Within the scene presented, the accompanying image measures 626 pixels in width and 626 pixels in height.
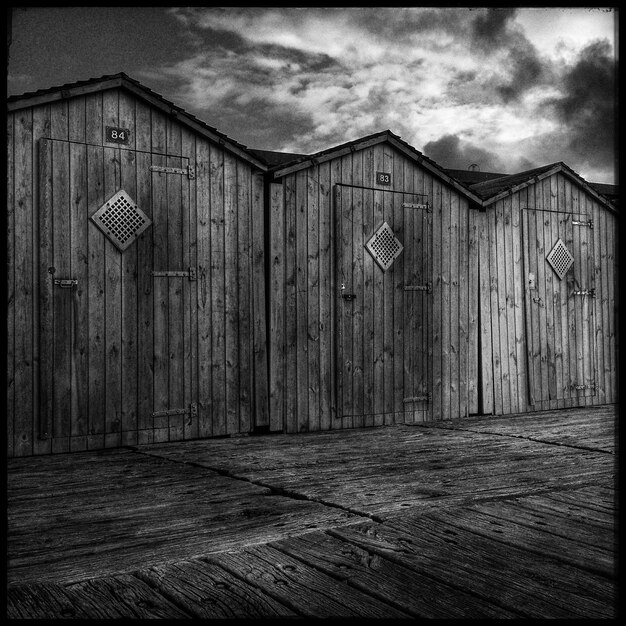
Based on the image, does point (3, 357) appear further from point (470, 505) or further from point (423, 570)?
point (470, 505)

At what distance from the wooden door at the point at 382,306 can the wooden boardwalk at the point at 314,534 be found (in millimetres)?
1944

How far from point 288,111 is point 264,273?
2441 millimetres

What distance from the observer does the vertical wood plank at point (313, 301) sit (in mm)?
7535

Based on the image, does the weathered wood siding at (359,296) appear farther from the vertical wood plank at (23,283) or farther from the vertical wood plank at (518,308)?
the vertical wood plank at (23,283)

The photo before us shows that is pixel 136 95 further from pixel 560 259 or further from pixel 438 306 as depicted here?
pixel 560 259

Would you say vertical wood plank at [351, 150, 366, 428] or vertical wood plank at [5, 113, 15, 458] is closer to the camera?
vertical wood plank at [5, 113, 15, 458]

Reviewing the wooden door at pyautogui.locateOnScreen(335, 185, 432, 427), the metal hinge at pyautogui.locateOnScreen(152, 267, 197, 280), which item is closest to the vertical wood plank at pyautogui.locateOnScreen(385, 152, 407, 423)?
the wooden door at pyautogui.locateOnScreen(335, 185, 432, 427)

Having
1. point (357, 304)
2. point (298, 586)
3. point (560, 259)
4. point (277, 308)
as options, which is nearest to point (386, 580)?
point (298, 586)

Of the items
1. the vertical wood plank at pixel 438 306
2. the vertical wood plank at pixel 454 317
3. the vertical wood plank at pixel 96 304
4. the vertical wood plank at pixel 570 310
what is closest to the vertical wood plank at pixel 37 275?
the vertical wood plank at pixel 96 304

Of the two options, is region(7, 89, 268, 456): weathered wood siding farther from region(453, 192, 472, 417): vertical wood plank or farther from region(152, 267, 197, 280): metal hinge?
region(453, 192, 472, 417): vertical wood plank

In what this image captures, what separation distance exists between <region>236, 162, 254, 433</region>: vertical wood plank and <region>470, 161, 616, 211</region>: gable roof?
11.0 ft

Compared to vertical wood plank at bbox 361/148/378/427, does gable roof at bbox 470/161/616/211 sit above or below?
above

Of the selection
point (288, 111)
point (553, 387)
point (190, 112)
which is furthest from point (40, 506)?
point (553, 387)

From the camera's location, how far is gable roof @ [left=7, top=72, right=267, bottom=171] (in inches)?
234
